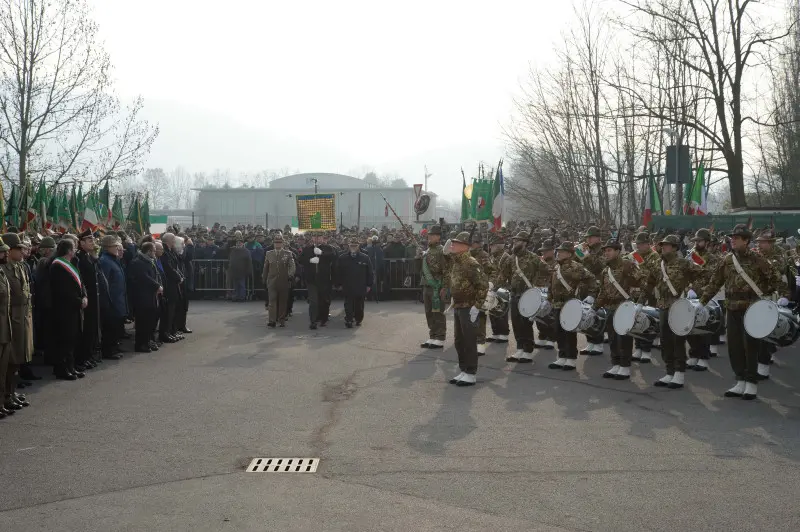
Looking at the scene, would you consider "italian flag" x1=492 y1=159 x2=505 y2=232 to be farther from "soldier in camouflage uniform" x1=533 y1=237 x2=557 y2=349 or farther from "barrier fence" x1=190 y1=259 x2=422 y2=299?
"soldier in camouflage uniform" x1=533 y1=237 x2=557 y2=349

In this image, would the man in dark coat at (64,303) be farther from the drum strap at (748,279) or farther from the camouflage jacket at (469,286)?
the drum strap at (748,279)

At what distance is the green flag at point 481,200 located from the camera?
2825cm

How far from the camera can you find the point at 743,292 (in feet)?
33.2

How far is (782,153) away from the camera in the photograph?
40.3 metres

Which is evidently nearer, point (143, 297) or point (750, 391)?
A: point (750, 391)

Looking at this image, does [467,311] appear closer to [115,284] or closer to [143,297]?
[115,284]

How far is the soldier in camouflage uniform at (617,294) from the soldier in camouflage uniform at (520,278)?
4.34 ft

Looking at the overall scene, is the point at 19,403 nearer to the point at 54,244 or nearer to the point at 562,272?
the point at 54,244

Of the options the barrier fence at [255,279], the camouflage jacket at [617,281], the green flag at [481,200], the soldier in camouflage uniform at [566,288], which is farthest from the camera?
the green flag at [481,200]

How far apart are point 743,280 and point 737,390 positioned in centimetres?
134

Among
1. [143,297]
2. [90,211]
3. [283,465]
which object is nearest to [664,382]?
[283,465]

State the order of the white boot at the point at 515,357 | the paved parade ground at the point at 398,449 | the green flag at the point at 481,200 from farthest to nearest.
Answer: the green flag at the point at 481,200
the white boot at the point at 515,357
the paved parade ground at the point at 398,449

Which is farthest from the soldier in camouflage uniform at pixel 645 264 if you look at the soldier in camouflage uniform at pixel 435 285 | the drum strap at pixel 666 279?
the soldier in camouflage uniform at pixel 435 285

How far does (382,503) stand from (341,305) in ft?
53.8
